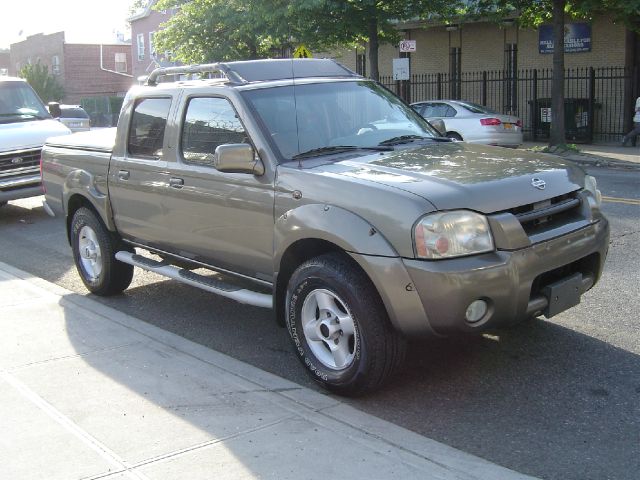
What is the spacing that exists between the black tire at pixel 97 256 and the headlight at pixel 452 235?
3.67m

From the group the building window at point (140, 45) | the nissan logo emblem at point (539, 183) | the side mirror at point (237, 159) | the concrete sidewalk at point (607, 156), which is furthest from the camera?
the building window at point (140, 45)

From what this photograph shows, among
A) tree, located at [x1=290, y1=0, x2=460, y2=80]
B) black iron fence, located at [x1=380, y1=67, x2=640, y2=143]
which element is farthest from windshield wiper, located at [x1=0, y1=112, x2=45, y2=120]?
black iron fence, located at [x1=380, y1=67, x2=640, y2=143]

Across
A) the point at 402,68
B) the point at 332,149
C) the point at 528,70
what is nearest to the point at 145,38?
the point at 528,70

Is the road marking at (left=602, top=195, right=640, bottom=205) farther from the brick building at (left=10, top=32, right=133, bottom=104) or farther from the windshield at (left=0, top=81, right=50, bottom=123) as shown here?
the brick building at (left=10, top=32, right=133, bottom=104)

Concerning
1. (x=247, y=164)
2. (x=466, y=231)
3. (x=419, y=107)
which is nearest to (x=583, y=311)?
(x=466, y=231)

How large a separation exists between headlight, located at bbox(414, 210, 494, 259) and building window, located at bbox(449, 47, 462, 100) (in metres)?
25.9

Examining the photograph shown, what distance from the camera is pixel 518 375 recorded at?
5.10 metres

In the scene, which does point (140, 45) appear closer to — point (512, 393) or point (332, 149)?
point (332, 149)

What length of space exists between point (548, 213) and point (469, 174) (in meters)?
0.51

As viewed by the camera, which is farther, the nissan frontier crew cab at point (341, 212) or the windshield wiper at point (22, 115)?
the windshield wiper at point (22, 115)

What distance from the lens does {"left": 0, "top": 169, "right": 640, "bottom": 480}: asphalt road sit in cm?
412

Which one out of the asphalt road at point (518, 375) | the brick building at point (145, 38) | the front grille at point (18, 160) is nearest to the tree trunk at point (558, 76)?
the front grille at point (18, 160)

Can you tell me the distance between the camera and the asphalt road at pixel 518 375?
4.12m

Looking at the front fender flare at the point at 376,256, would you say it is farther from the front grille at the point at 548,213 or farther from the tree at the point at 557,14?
the tree at the point at 557,14
